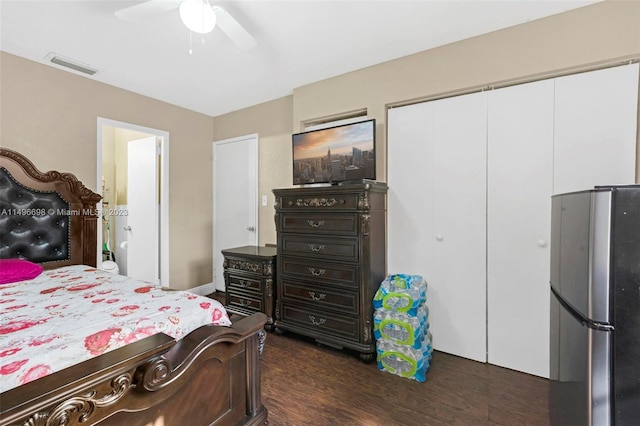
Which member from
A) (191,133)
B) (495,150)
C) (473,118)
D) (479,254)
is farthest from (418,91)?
(191,133)

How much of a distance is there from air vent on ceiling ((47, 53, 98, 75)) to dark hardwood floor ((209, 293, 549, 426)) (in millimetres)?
3156

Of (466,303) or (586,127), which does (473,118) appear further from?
(466,303)

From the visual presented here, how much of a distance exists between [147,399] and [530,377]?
2.47 meters

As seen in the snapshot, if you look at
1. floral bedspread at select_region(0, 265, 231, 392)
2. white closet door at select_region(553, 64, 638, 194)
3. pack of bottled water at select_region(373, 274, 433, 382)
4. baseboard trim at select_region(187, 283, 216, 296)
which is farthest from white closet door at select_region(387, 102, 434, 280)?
baseboard trim at select_region(187, 283, 216, 296)

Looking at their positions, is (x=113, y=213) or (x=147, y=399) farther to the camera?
(x=113, y=213)

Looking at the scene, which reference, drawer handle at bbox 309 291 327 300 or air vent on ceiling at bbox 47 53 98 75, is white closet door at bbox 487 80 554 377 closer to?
drawer handle at bbox 309 291 327 300

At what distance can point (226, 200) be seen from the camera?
415cm

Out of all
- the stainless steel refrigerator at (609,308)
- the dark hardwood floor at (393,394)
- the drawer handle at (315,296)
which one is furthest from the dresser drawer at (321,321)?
the stainless steel refrigerator at (609,308)

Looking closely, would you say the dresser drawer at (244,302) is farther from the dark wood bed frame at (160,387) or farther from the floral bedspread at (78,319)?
the dark wood bed frame at (160,387)

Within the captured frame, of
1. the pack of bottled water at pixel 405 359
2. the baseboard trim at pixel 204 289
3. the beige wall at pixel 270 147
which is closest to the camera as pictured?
the pack of bottled water at pixel 405 359

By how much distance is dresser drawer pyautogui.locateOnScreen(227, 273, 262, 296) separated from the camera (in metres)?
2.94

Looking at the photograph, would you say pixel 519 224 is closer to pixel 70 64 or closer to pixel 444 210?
pixel 444 210

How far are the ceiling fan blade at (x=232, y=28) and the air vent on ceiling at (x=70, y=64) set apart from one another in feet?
5.82

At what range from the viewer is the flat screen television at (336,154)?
104 inches
